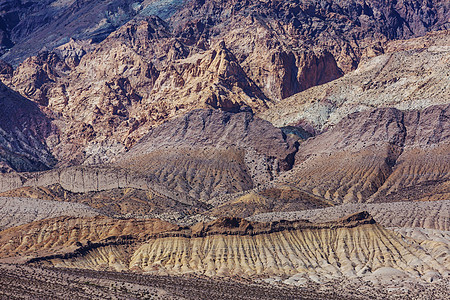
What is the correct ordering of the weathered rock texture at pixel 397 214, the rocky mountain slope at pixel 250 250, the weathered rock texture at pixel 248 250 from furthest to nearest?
the weathered rock texture at pixel 397 214
the weathered rock texture at pixel 248 250
the rocky mountain slope at pixel 250 250

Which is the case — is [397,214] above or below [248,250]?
below

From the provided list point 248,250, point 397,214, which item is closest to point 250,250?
point 248,250

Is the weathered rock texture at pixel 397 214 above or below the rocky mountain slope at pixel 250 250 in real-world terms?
below

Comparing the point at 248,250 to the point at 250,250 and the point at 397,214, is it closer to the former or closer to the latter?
the point at 250,250

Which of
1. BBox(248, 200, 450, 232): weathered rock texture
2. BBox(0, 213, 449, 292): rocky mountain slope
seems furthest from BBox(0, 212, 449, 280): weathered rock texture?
BBox(248, 200, 450, 232): weathered rock texture

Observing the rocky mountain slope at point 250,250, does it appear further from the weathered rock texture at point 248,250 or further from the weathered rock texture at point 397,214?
the weathered rock texture at point 397,214

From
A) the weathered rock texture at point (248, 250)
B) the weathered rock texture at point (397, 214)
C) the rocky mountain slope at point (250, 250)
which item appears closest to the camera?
the rocky mountain slope at point (250, 250)

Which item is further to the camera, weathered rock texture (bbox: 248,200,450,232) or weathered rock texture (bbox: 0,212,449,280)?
weathered rock texture (bbox: 248,200,450,232)

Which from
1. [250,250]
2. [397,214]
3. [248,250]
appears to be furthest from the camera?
[397,214]

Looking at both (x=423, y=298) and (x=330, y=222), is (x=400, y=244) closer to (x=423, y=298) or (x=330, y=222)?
(x=330, y=222)

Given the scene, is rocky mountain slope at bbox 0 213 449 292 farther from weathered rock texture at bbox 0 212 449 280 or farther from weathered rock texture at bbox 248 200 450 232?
weathered rock texture at bbox 248 200 450 232

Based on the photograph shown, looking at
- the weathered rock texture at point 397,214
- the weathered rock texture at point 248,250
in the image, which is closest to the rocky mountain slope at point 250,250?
the weathered rock texture at point 248,250
